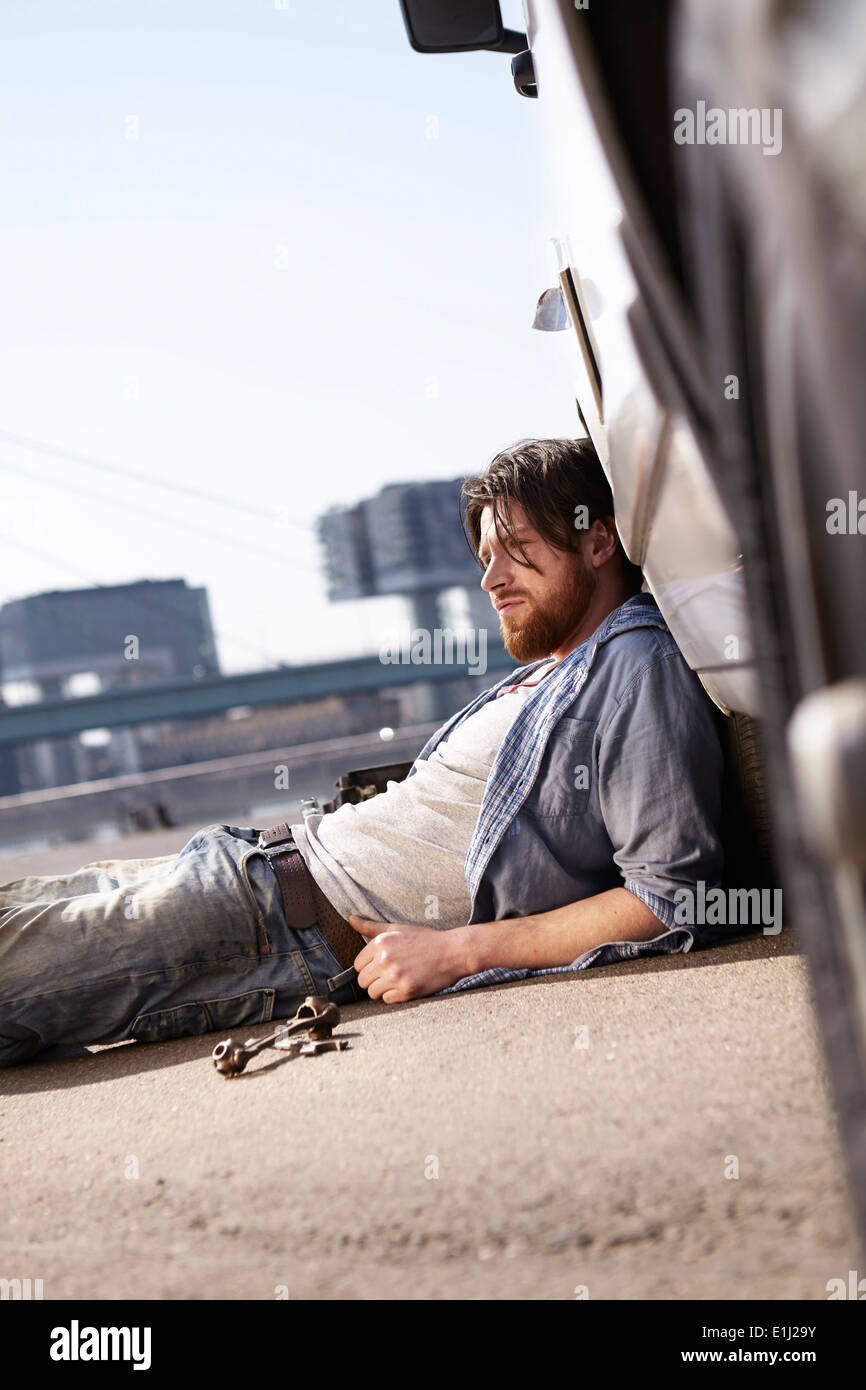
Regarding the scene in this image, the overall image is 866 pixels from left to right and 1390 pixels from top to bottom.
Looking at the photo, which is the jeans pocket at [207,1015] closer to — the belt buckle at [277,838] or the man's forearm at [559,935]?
the belt buckle at [277,838]

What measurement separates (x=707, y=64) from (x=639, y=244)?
23cm

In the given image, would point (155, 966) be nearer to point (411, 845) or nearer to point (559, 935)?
point (411, 845)

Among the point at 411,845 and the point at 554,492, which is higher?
the point at 554,492

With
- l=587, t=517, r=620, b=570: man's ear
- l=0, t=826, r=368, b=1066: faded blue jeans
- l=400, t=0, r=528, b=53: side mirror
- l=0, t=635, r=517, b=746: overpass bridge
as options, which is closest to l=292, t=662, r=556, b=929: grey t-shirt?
l=0, t=826, r=368, b=1066: faded blue jeans

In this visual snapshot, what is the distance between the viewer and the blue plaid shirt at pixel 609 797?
7.76ft

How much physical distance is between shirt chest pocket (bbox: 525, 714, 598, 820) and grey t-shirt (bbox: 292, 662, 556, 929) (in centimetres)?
19

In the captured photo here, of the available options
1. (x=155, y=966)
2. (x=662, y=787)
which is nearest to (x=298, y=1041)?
(x=155, y=966)

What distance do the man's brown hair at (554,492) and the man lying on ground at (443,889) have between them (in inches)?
12.1

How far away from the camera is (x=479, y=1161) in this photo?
148 centimetres

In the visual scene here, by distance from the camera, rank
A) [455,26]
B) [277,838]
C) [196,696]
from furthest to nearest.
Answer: [196,696], [277,838], [455,26]

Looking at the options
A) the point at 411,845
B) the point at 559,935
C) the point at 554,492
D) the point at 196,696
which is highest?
the point at 554,492

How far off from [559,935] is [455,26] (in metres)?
1.99
